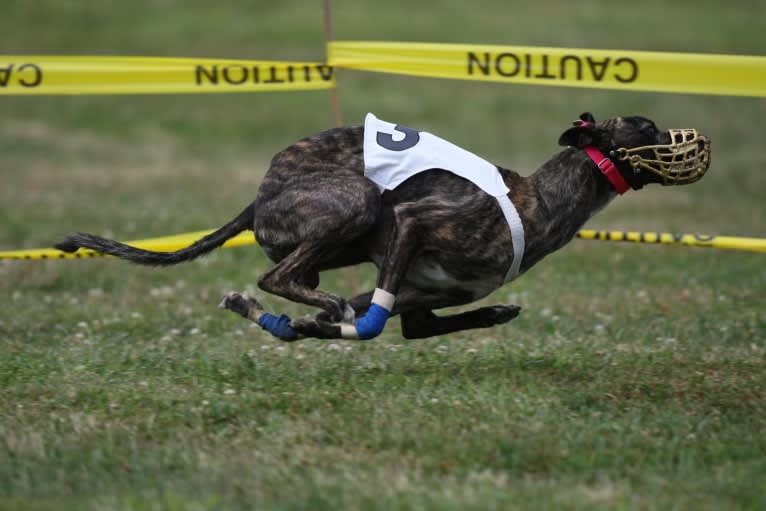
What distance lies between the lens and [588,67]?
7047 mm

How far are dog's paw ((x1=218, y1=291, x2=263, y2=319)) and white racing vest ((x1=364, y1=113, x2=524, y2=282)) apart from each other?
0.91 m

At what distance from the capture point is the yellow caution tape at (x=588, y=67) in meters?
6.78

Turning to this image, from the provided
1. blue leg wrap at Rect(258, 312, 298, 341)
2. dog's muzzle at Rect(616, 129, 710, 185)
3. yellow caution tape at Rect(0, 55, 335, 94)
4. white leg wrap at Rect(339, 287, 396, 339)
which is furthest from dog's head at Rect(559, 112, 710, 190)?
yellow caution tape at Rect(0, 55, 335, 94)

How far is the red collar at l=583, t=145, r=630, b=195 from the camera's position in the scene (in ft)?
18.6

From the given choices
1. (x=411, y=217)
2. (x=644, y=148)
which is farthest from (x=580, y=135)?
(x=411, y=217)

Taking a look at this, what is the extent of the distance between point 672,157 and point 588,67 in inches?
63.3

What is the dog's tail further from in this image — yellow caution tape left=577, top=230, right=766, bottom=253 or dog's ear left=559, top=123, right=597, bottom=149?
yellow caution tape left=577, top=230, right=766, bottom=253

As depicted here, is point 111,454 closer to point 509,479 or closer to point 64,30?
point 509,479

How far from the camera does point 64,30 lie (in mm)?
25438

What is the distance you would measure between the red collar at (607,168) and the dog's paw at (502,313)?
3.00 feet

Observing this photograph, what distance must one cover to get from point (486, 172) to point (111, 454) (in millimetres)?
2338

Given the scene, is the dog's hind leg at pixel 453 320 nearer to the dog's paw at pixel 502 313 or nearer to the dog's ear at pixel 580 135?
the dog's paw at pixel 502 313

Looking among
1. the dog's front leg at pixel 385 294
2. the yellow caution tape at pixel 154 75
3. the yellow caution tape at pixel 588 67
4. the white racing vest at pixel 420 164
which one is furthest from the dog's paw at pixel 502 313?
the yellow caution tape at pixel 154 75

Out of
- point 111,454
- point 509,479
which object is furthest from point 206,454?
point 509,479
